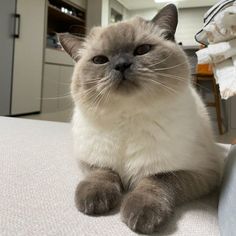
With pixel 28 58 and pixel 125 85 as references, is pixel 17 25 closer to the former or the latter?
pixel 28 58

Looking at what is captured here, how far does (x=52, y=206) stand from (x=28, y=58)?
11.6 feet

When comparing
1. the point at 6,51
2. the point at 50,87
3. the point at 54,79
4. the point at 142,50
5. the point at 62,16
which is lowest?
the point at 142,50

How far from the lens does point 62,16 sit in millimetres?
4855

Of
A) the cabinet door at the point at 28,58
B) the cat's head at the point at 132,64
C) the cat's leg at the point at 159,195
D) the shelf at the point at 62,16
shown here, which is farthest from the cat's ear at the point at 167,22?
the shelf at the point at 62,16

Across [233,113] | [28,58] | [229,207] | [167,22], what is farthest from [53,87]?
[229,207]

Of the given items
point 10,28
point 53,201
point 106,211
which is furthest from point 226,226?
point 10,28

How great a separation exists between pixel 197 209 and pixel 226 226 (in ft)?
0.44

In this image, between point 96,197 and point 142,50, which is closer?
point 96,197

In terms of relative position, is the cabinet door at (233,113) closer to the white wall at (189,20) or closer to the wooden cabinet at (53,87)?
the wooden cabinet at (53,87)

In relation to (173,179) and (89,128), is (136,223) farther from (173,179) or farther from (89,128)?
(89,128)

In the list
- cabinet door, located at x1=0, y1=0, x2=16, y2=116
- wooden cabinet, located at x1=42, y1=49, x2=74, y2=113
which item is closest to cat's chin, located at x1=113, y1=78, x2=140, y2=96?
cabinet door, located at x1=0, y1=0, x2=16, y2=116

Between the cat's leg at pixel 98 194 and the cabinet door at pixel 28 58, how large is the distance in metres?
3.22

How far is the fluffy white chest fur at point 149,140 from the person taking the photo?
75 centimetres

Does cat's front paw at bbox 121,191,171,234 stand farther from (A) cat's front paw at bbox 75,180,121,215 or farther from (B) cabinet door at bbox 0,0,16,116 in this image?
(B) cabinet door at bbox 0,0,16,116
